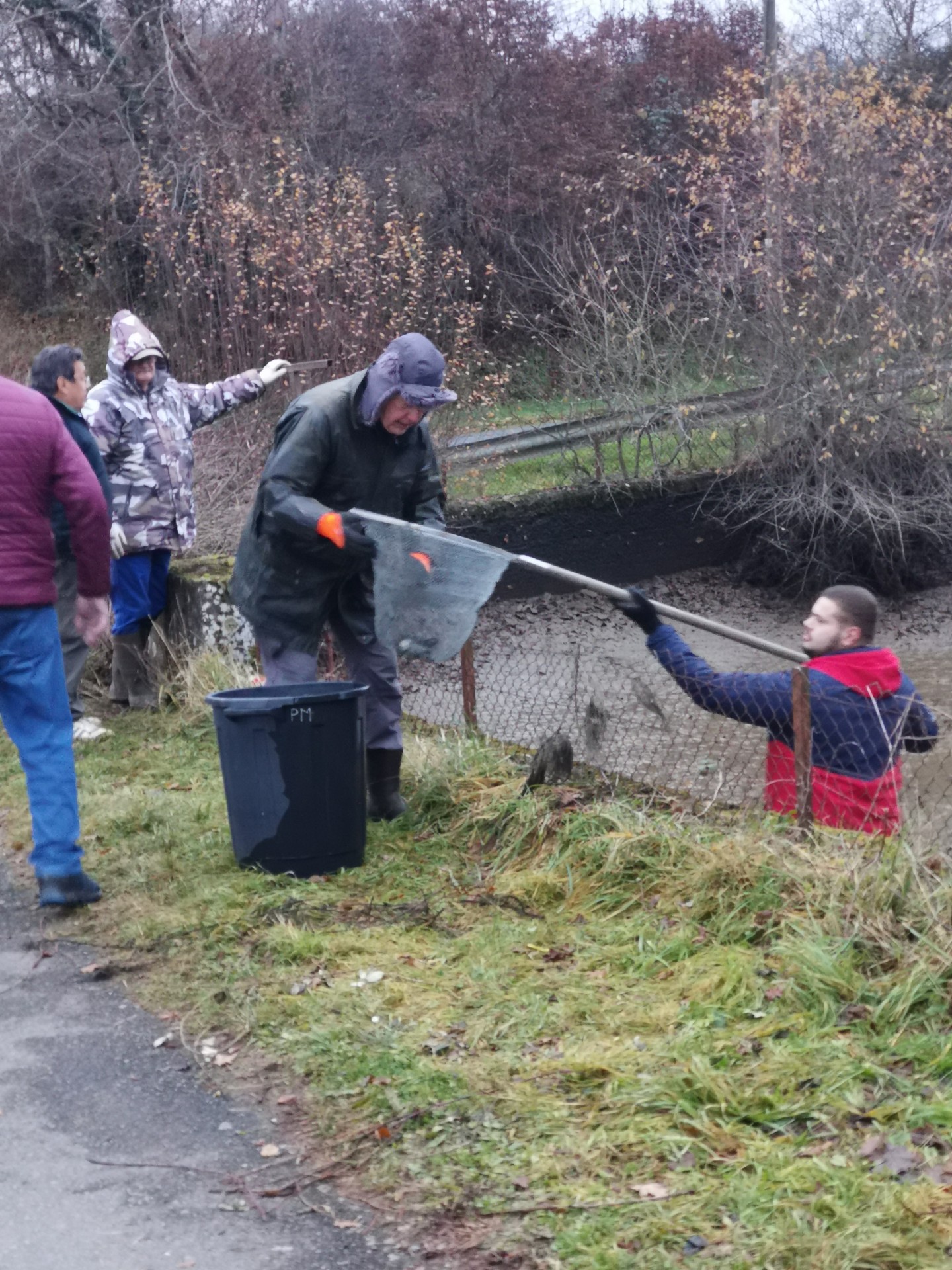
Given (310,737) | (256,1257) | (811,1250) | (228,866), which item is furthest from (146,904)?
(811,1250)

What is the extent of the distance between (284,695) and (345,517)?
751mm

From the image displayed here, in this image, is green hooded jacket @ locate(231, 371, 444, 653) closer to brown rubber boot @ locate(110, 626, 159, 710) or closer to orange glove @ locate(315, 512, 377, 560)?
orange glove @ locate(315, 512, 377, 560)

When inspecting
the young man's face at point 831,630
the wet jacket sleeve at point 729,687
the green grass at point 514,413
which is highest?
the green grass at point 514,413

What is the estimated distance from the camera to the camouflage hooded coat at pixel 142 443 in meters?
7.72

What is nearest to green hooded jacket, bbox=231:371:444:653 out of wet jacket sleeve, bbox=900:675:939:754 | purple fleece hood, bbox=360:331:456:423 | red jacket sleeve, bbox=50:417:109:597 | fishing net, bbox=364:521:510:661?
purple fleece hood, bbox=360:331:456:423

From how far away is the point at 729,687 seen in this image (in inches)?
202

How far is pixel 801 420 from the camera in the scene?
45.3 ft

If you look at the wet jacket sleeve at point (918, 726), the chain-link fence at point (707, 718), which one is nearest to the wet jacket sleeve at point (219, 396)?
the chain-link fence at point (707, 718)

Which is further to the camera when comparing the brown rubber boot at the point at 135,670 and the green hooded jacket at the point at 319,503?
the brown rubber boot at the point at 135,670

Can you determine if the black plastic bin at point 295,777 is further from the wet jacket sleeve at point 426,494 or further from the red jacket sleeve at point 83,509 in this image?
the wet jacket sleeve at point 426,494

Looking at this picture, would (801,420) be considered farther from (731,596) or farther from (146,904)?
(146,904)

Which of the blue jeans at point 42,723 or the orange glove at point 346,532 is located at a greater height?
the orange glove at point 346,532

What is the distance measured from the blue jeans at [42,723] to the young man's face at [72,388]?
1.72 metres

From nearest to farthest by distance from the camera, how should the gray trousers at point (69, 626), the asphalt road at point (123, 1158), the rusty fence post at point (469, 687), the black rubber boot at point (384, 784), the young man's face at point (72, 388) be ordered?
the asphalt road at point (123, 1158) → the black rubber boot at point (384, 784) → the young man's face at point (72, 388) → the rusty fence post at point (469, 687) → the gray trousers at point (69, 626)
